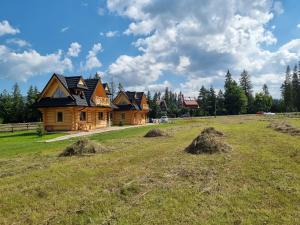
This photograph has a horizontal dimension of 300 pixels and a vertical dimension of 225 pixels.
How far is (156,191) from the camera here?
7.43m

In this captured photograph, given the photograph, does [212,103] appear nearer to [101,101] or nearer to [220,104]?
[220,104]

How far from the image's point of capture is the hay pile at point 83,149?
45.1 ft

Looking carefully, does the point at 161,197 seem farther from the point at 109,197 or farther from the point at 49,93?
the point at 49,93

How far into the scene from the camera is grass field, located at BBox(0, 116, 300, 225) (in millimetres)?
5914

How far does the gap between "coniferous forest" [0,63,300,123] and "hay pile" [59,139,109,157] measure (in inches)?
2308

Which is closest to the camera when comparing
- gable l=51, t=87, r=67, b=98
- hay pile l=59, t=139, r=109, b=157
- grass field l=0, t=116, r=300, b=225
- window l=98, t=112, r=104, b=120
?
grass field l=0, t=116, r=300, b=225

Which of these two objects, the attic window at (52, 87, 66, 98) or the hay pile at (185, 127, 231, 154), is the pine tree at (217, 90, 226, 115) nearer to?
the attic window at (52, 87, 66, 98)

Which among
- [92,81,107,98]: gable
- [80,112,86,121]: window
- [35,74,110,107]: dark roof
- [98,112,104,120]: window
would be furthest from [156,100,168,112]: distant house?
[80,112,86,121]: window

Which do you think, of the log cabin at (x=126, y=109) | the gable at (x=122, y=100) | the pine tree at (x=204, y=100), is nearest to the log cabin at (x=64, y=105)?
the log cabin at (x=126, y=109)

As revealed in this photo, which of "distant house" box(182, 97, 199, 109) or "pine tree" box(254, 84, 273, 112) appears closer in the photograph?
"pine tree" box(254, 84, 273, 112)

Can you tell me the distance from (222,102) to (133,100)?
A: 4451 cm

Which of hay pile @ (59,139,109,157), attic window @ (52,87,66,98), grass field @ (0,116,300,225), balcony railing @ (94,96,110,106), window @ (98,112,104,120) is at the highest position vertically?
attic window @ (52,87,66,98)

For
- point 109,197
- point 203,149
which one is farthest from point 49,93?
point 109,197

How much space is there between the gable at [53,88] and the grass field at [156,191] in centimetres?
2263
